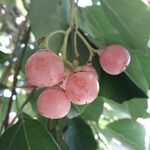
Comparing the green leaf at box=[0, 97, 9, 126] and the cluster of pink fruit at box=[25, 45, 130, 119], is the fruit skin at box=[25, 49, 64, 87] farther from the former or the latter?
the green leaf at box=[0, 97, 9, 126]

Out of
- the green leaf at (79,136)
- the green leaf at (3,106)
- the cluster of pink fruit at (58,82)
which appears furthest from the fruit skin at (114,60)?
the green leaf at (3,106)

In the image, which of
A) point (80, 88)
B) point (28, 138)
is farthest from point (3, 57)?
point (80, 88)

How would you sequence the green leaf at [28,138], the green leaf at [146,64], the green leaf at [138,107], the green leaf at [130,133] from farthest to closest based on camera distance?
1. the green leaf at [130,133]
2. the green leaf at [138,107]
3. the green leaf at [146,64]
4. the green leaf at [28,138]

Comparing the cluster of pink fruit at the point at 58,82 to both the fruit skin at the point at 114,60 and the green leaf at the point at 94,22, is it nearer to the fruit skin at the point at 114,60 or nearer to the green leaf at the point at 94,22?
the fruit skin at the point at 114,60

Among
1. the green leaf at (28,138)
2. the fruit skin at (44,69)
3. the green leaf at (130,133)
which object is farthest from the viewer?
the green leaf at (130,133)

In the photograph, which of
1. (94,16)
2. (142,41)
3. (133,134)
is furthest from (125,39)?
(133,134)

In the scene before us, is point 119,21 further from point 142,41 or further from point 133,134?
point 133,134
